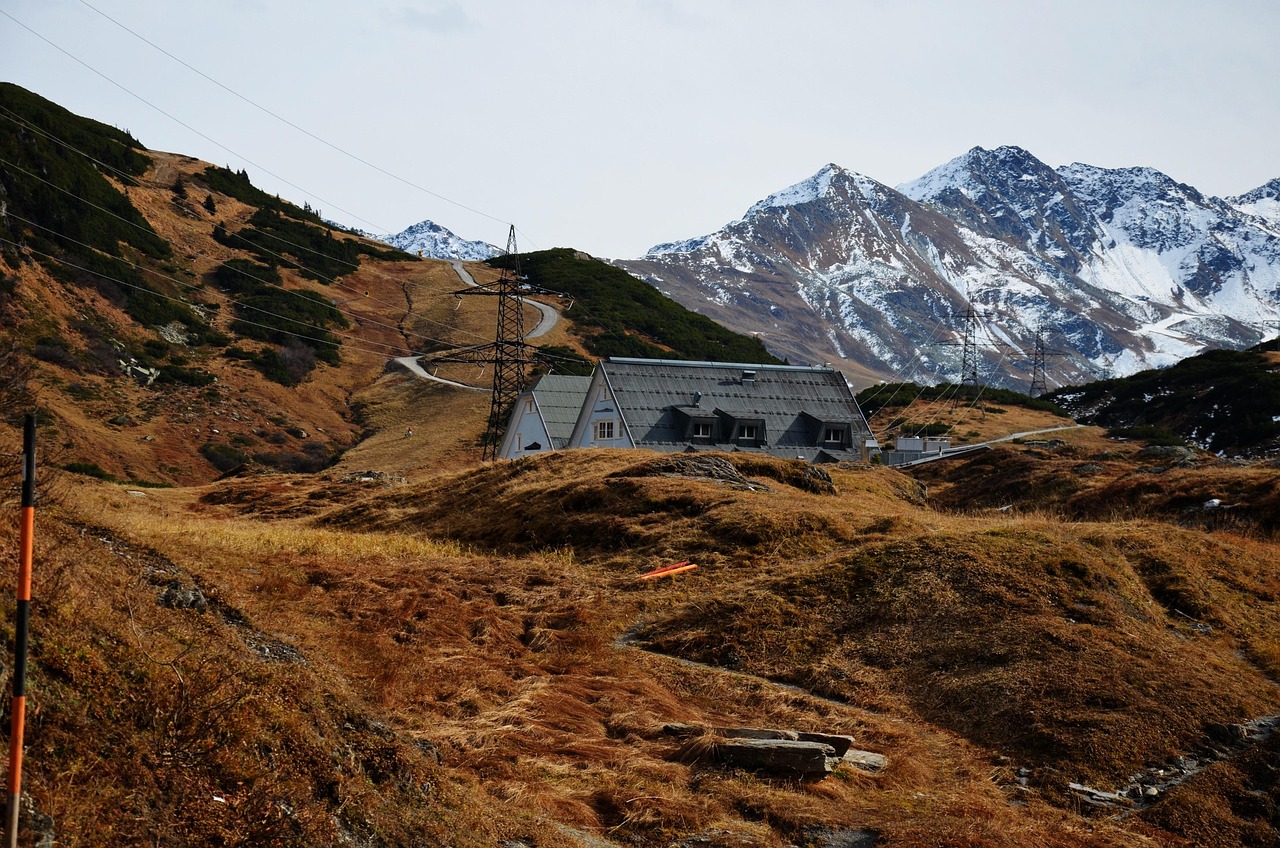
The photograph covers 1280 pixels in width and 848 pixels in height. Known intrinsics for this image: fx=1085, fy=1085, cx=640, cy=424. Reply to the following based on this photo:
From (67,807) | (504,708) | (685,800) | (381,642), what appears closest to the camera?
(67,807)

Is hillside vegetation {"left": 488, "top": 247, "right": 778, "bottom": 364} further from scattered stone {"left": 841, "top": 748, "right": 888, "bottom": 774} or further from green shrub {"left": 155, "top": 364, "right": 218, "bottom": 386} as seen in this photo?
scattered stone {"left": 841, "top": 748, "right": 888, "bottom": 774}

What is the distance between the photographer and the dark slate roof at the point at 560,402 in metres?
56.1

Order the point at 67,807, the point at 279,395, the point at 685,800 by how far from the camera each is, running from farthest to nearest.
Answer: the point at 279,395, the point at 685,800, the point at 67,807

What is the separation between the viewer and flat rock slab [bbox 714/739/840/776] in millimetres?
11688

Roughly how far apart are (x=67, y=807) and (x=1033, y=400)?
104 m

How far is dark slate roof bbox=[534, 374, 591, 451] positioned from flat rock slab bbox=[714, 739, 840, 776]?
143 ft

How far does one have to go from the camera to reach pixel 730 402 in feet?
175

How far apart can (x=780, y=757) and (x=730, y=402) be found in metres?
41.9

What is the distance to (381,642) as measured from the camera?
563 inches

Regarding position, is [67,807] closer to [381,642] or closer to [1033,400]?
[381,642]

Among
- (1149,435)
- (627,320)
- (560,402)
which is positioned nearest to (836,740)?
(560,402)

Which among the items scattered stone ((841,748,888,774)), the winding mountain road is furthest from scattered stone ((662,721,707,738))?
the winding mountain road

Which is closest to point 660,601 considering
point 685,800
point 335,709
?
point 685,800

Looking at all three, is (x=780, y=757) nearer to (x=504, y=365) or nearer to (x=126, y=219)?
(x=504, y=365)
